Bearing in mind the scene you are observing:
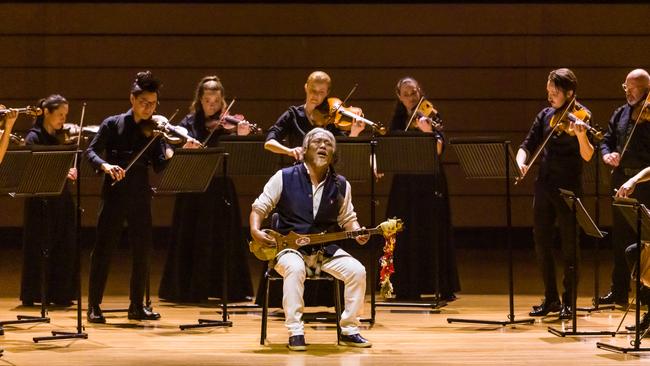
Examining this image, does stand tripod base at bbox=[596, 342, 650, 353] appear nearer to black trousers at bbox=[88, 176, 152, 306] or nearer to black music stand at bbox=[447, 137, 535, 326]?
black music stand at bbox=[447, 137, 535, 326]

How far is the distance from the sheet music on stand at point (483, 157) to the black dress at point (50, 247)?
2.96 m

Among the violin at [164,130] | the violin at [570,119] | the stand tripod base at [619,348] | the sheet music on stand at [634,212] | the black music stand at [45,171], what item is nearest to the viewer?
the sheet music on stand at [634,212]

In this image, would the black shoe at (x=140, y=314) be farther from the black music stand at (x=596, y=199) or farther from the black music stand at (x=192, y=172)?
the black music stand at (x=596, y=199)

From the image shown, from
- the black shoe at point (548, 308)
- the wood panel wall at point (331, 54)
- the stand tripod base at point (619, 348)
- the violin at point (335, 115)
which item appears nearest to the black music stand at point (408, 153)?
the violin at point (335, 115)

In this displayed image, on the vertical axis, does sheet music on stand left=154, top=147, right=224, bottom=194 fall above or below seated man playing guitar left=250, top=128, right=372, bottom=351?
above

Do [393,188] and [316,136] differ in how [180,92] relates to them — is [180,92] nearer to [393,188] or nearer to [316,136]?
[393,188]

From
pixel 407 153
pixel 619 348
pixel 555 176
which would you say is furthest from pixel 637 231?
pixel 407 153

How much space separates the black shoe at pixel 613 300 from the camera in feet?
25.1

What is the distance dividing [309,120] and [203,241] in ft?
4.32

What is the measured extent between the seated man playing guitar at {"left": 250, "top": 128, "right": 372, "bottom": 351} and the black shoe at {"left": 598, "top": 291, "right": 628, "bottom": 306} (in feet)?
7.93

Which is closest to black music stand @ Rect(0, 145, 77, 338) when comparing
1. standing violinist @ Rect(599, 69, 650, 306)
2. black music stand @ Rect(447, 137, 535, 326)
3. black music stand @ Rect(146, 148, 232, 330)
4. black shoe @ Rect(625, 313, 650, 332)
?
black music stand @ Rect(146, 148, 232, 330)

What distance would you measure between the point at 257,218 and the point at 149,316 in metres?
1.43

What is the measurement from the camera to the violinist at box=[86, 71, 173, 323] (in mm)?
6863

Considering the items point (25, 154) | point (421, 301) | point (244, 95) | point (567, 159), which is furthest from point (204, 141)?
point (244, 95)
